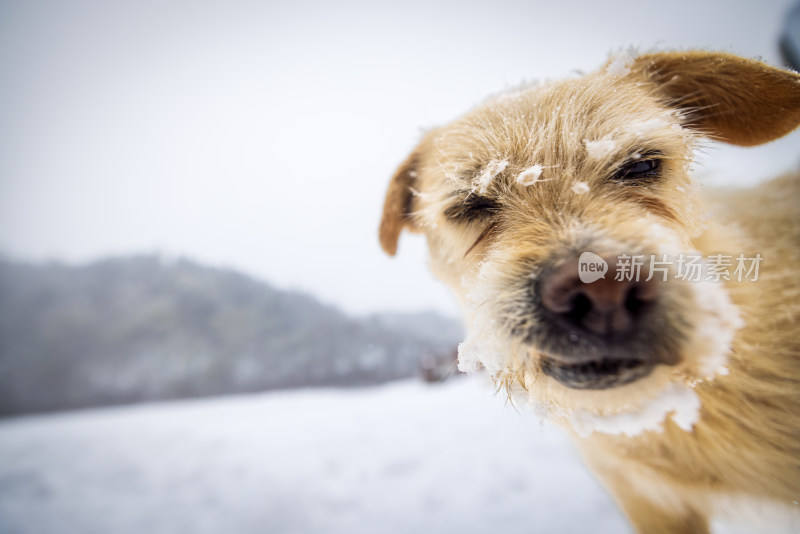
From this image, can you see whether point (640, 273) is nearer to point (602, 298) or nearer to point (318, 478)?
point (602, 298)

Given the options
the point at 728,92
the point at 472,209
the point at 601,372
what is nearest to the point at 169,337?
the point at 472,209

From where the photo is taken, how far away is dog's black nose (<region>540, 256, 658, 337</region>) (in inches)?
31.9

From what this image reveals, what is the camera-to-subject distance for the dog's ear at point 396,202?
6.66 ft

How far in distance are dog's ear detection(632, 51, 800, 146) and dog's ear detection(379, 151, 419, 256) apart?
4.36 feet

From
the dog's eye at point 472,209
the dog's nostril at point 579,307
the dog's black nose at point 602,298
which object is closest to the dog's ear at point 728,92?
the dog's eye at point 472,209

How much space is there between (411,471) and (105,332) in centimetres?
1697

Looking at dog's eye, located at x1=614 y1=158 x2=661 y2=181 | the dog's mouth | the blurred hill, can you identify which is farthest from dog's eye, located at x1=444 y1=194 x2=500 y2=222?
the blurred hill

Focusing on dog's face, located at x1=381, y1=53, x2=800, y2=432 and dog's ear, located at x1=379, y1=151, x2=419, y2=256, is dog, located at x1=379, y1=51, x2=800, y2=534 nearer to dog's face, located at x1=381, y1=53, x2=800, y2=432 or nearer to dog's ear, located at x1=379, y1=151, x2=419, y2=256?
dog's face, located at x1=381, y1=53, x2=800, y2=432

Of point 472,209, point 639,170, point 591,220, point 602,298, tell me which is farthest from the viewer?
point 472,209

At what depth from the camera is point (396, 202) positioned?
6.85ft

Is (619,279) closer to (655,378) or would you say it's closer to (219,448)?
(655,378)

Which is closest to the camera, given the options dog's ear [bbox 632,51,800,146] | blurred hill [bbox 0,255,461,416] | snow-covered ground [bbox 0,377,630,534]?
dog's ear [bbox 632,51,800,146]

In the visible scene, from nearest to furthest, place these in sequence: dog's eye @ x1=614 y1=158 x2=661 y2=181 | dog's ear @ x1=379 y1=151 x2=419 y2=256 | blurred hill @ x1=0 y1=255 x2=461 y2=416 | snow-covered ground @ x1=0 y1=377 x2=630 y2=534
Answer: dog's eye @ x1=614 y1=158 x2=661 y2=181, dog's ear @ x1=379 y1=151 x2=419 y2=256, snow-covered ground @ x1=0 y1=377 x2=630 y2=534, blurred hill @ x1=0 y1=255 x2=461 y2=416

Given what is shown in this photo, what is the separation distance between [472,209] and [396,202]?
76 centimetres
